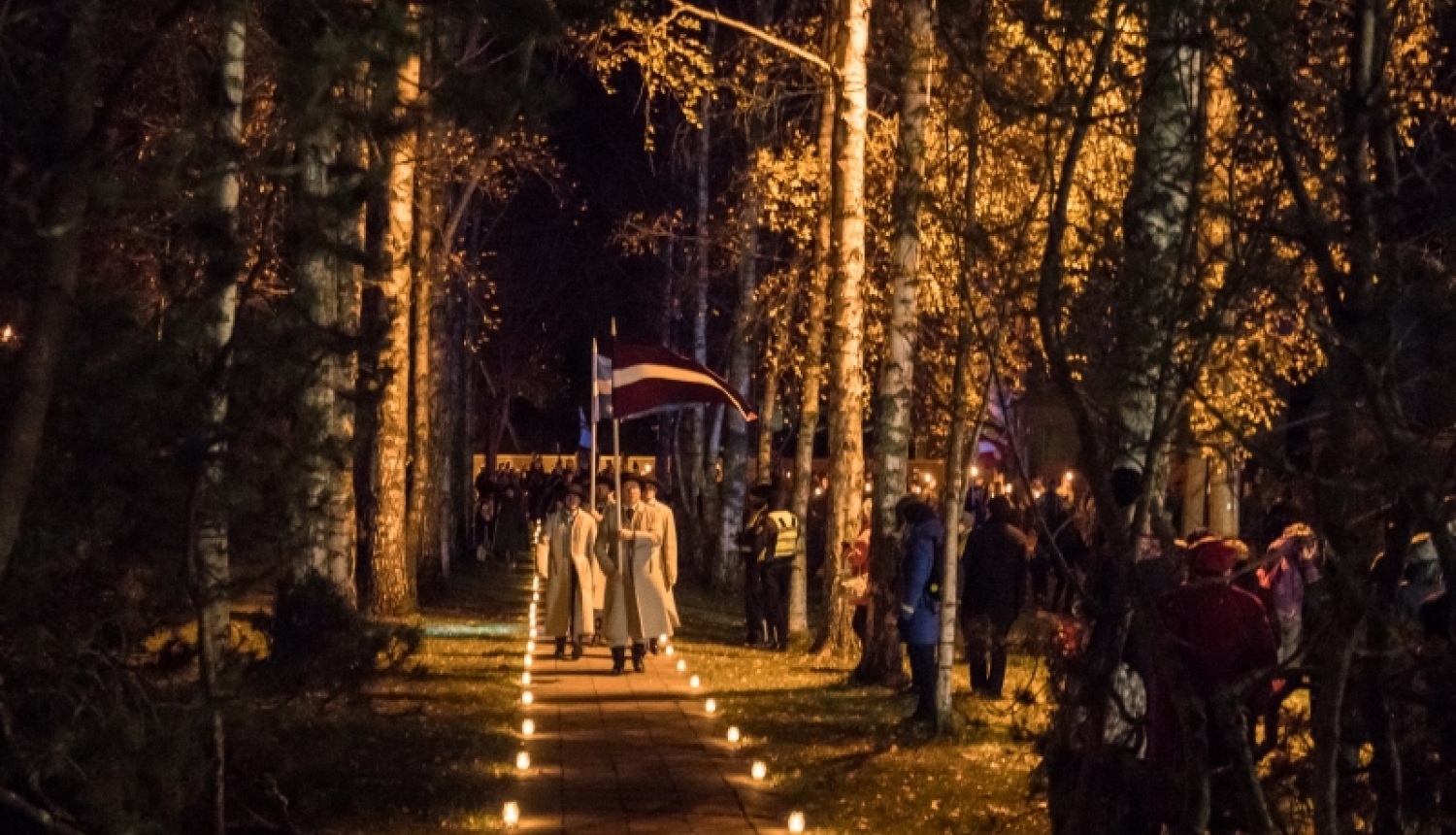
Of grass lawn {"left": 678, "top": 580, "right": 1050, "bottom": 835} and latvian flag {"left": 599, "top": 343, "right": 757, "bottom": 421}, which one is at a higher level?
latvian flag {"left": 599, "top": 343, "right": 757, "bottom": 421}

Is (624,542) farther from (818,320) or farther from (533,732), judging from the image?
(818,320)

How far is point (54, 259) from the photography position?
258 inches

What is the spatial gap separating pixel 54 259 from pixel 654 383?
14563mm

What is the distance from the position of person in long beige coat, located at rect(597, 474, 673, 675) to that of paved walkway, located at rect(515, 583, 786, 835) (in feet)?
1.54

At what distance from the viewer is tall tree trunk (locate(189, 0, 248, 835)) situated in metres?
7.55

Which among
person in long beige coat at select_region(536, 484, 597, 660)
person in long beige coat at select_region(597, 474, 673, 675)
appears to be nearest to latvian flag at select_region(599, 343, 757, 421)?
person in long beige coat at select_region(597, 474, 673, 675)

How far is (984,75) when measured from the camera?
7027 millimetres

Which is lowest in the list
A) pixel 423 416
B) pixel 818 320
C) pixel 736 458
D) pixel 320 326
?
pixel 320 326

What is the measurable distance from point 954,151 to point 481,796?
4941 millimetres

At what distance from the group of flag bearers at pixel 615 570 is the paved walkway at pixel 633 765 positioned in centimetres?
62

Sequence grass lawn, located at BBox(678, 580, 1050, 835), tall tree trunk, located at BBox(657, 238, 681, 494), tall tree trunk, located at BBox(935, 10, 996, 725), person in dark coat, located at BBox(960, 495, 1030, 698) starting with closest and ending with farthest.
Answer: tall tree trunk, located at BBox(935, 10, 996, 725)
grass lawn, located at BBox(678, 580, 1050, 835)
person in dark coat, located at BBox(960, 495, 1030, 698)
tall tree trunk, located at BBox(657, 238, 681, 494)

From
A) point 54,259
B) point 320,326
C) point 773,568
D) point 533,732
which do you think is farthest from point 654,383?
point 54,259

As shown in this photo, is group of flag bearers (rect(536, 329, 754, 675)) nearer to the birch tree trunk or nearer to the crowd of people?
the crowd of people

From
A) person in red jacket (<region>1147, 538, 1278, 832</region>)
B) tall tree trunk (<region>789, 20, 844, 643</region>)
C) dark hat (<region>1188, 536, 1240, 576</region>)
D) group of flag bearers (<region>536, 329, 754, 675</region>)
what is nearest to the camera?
person in red jacket (<region>1147, 538, 1278, 832</region>)
